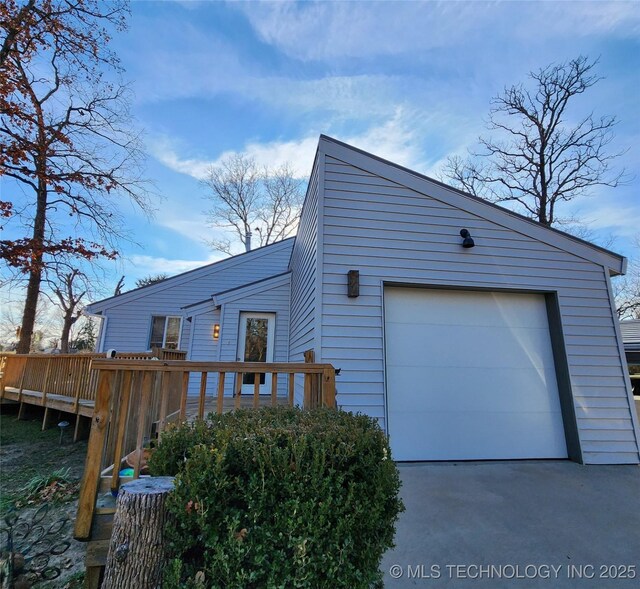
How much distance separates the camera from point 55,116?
896 centimetres

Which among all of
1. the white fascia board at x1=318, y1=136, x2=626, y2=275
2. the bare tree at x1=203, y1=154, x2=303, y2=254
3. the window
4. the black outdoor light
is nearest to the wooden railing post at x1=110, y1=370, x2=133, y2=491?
the white fascia board at x1=318, y1=136, x2=626, y2=275

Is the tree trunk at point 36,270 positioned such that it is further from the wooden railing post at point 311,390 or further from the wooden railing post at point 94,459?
the wooden railing post at point 311,390

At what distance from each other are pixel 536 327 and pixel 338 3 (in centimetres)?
589

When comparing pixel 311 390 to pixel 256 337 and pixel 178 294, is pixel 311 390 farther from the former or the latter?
pixel 178 294

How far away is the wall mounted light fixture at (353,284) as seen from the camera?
13.2ft

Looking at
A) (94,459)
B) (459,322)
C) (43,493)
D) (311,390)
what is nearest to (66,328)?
(43,493)

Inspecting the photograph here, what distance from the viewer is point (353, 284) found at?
403 cm

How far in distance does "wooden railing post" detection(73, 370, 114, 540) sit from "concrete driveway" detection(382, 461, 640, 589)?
74.3 inches

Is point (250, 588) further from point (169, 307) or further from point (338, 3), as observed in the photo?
point (169, 307)

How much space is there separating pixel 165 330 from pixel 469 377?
9.29 metres

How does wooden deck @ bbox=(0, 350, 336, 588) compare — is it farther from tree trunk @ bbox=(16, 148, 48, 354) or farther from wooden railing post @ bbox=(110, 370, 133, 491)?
tree trunk @ bbox=(16, 148, 48, 354)

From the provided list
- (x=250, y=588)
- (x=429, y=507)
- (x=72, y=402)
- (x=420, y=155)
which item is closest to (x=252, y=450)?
(x=250, y=588)

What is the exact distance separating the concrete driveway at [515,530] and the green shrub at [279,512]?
29.8 inches

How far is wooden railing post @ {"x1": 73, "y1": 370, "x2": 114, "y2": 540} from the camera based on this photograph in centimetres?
192
